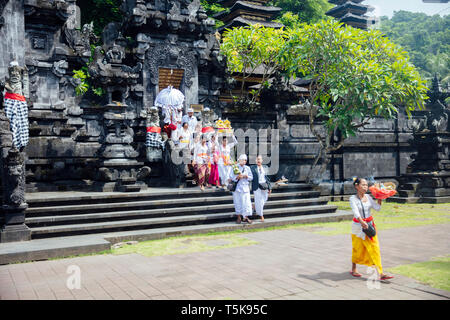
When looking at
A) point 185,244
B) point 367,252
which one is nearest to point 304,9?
point 185,244

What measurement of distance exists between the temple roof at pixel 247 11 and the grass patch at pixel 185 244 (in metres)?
27.8

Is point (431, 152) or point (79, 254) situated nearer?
point (79, 254)

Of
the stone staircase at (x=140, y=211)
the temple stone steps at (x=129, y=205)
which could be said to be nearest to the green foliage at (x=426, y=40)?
the stone staircase at (x=140, y=211)

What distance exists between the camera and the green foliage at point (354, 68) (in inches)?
620

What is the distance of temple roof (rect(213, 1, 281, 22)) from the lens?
111 ft

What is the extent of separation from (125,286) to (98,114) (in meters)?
11.3

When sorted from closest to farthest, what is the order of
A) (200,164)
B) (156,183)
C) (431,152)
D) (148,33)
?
(200,164) → (156,183) → (148,33) → (431,152)

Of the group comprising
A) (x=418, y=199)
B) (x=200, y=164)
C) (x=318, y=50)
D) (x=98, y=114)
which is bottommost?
(x=418, y=199)

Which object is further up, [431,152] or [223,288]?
[431,152]

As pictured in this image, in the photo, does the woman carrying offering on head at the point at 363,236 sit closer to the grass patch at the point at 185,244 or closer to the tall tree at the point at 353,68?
the grass patch at the point at 185,244

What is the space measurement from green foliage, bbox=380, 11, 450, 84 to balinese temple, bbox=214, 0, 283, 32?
30.7 m
